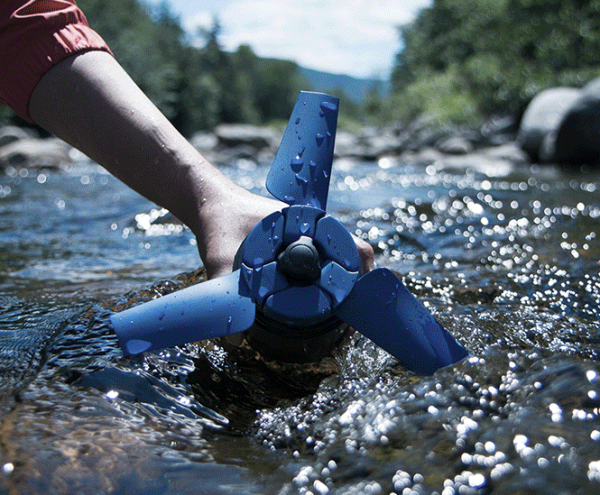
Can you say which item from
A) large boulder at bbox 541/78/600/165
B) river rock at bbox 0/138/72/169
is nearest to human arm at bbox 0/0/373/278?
large boulder at bbox 541/78/600/165

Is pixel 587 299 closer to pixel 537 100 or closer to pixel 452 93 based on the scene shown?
pixel 537 100

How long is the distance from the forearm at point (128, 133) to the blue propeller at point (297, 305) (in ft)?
1.21

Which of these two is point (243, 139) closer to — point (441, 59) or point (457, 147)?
point (457, 147)

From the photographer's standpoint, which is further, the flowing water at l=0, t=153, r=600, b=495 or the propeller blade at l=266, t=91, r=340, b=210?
the propeller blade at l=266, t=91, r=340, b=210

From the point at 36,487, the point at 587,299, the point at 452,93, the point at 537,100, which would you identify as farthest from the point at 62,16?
the point at 452,93

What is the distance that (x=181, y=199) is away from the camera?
153 cm

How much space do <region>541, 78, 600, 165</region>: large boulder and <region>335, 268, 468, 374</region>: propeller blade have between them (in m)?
12.0

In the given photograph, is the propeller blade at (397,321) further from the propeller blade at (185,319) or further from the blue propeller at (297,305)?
the propeller blade at (185,319)

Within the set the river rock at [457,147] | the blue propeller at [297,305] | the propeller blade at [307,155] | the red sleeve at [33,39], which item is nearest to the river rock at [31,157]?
the river rock at [457,147]

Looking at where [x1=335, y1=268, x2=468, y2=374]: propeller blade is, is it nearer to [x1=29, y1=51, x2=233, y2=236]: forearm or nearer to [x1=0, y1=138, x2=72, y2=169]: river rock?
[x1=29, y1=51, x2=233, y2=236]: forearm

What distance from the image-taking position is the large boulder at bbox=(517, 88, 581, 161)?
545 inches

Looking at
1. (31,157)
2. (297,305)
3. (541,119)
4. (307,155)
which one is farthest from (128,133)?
(541,119)

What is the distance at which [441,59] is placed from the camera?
46.1 metres

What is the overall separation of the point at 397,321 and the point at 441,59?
49.4 meters
